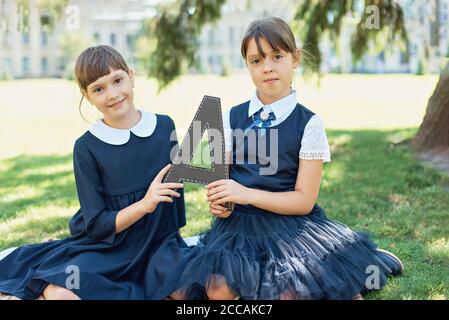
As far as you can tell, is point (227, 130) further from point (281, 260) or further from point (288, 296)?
point (288, 296)

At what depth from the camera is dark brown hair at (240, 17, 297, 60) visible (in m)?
2.60

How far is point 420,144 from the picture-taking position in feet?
20.7

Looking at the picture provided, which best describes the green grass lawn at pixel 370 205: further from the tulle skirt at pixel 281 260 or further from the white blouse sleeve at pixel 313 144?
the white blouse sleeve at pixel 313 144

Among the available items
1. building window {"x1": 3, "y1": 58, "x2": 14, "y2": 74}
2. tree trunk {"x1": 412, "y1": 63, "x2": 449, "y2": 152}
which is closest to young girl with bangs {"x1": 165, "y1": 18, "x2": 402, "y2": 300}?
tree trunk {"x1": 412, "y1": 63, "x2": 449, "y2": 152}

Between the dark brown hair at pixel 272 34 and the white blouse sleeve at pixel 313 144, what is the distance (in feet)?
1.11

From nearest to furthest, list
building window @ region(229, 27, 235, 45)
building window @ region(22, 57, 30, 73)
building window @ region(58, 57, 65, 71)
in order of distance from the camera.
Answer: building window @ region(229, 27, 235, 45), building window @ region(22, 57, 30, 73), building window @ region(58, 57, 65, 71)

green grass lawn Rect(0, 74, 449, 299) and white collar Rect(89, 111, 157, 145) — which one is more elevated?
white collar Rect(89, 111, 157, 145)

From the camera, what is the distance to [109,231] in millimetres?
2629

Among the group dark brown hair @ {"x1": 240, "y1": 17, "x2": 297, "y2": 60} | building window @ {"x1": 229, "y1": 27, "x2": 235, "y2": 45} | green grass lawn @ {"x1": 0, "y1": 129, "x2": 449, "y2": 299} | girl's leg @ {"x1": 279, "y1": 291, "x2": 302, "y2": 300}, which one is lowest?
green grass lawn @ {"x1": 0, "y1": 129, "x2": 449, "y2": 299}

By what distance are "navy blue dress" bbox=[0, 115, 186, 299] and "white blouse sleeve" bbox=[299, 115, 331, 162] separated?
62 cm

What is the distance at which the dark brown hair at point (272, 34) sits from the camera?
260 centimetres

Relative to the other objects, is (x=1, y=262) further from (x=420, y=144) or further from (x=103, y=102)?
(x=420, y=144)

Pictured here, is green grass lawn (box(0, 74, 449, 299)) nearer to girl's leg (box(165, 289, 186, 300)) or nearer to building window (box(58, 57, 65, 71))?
girl's leg (box(165, 289, 186, 300))

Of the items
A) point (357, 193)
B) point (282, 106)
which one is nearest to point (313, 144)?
point (282, 106)
